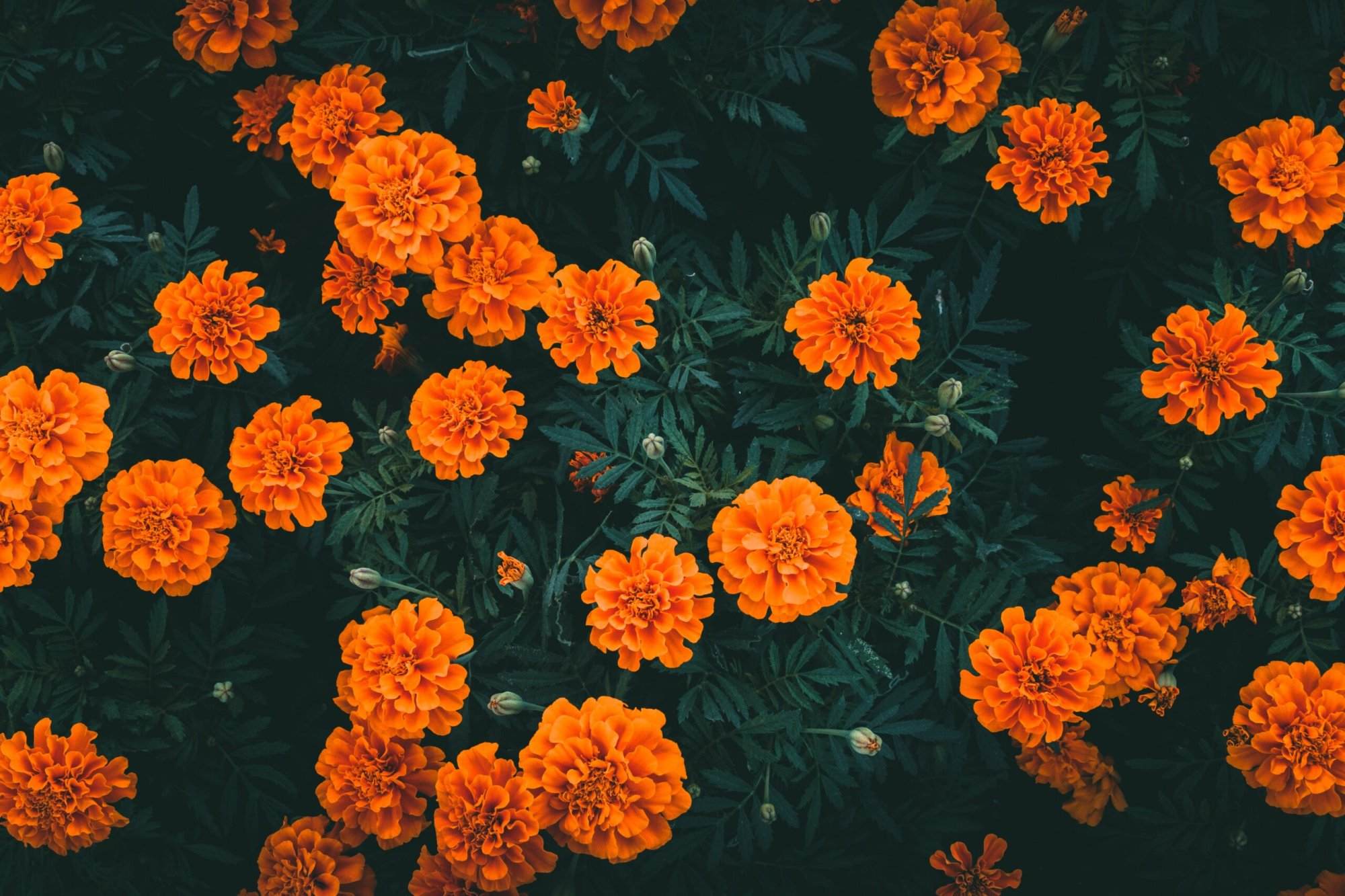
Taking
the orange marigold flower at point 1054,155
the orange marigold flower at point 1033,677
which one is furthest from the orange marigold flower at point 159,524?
the orange marigold flower at point 1054,155

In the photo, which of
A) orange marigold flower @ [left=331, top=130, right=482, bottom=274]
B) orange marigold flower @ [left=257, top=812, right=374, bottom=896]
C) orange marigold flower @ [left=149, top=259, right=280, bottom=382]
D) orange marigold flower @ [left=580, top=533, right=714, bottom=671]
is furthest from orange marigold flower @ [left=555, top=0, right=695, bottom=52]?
orange marigold flower @ [left=257, top=812, right=374, bottom=896]

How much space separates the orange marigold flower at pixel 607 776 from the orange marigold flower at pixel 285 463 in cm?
64

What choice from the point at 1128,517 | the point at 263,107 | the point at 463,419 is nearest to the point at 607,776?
the point at 463,419

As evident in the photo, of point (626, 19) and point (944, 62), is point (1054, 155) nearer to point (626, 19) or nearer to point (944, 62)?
point (944, 62)

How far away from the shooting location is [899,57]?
2.02 meters

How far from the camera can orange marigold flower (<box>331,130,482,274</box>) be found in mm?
1829

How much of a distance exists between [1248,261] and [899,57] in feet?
2.88

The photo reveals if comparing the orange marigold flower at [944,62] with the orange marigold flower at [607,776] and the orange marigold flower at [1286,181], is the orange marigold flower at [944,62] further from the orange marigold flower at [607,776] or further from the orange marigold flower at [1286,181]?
the orange marigold flower at [607,776]

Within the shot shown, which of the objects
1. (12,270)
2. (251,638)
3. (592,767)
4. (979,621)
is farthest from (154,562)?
(979,621)

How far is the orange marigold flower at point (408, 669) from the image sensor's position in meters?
1.74

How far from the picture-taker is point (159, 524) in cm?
184

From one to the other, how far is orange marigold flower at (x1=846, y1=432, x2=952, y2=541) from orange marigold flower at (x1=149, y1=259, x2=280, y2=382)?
1.21m

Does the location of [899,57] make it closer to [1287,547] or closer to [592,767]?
[1287,547]

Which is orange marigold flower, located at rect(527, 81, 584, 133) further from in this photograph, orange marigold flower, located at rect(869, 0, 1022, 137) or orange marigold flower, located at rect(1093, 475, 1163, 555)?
orange marigold flower, located at rect(1093, 475, 1163, 555)
